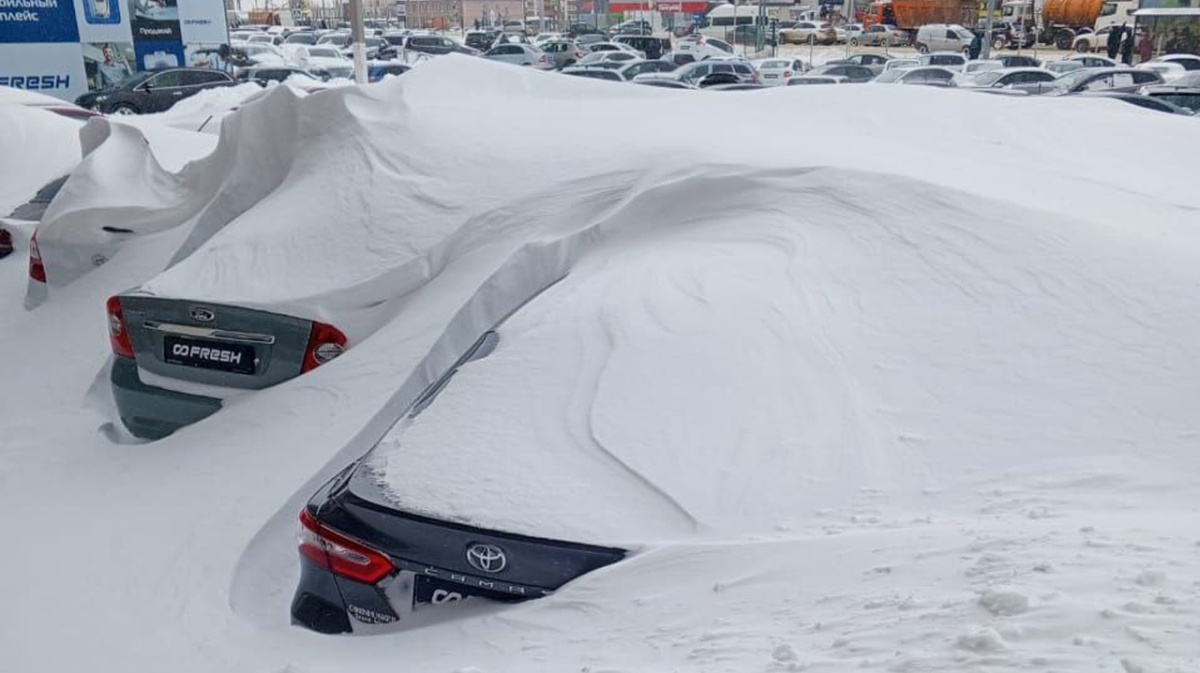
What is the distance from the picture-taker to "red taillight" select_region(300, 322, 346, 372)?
4312mm

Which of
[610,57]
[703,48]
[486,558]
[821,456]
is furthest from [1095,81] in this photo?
[486,558]

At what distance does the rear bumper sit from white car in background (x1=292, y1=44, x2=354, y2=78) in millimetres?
25992

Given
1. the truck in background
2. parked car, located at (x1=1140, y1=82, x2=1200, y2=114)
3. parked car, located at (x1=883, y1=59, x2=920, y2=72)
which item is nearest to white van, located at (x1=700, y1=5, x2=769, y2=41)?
the truck in background

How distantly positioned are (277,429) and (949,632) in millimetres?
2994

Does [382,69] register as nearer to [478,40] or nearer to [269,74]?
[269,74]

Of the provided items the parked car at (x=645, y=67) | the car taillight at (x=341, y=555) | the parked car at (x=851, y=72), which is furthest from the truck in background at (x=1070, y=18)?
the car taillight at (x=341, y=555)

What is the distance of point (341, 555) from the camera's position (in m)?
2.58

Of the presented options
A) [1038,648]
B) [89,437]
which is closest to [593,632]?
[1038,648]

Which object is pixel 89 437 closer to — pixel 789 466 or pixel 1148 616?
pixel 789 466

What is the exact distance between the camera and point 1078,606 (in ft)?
6.02

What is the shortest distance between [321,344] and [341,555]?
1877 mm

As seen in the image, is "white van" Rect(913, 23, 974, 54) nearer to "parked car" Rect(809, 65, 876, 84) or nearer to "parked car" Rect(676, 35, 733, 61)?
"parked car" Rect(676, 35, 733, 61)

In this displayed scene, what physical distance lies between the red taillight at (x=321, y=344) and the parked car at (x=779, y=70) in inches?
1055

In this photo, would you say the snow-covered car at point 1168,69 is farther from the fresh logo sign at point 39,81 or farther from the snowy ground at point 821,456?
the fresh logo sign at point 39,81
